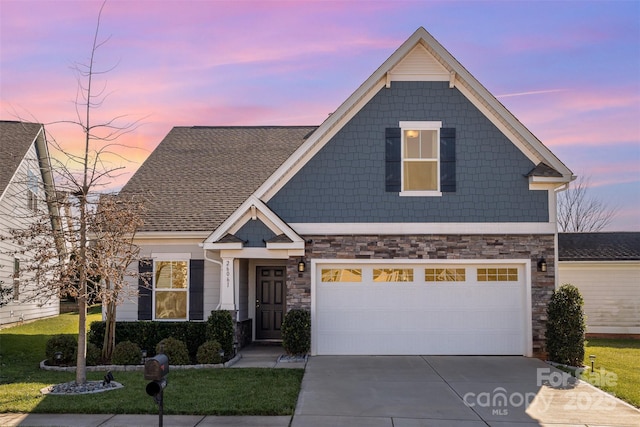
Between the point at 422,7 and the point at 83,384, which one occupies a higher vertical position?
the point at 422,7

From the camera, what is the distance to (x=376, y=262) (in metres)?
15.4

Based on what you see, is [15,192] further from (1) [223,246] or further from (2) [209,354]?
(2) [209,354]

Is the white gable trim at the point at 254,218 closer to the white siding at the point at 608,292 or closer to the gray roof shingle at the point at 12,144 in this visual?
the gray roof shingle at the point at 12,144

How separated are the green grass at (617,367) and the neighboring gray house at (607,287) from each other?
33.8 inches

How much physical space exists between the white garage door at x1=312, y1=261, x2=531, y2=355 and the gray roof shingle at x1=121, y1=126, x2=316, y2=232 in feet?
13.3

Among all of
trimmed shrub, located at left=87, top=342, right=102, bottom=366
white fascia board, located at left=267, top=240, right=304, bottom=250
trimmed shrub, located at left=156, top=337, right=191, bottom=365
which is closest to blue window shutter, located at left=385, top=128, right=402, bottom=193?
white fascia board, located at left=267, top=240, right=304, bottom=250

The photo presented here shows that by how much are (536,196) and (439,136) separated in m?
2.80

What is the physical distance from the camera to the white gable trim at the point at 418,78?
49.8 ft

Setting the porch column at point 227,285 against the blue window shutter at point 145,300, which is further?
the blue window shutter at point 145,300

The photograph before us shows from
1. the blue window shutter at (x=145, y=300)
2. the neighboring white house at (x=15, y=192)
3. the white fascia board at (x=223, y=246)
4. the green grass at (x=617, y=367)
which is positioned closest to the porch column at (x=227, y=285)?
the white fascia board at (x=223, y=246)

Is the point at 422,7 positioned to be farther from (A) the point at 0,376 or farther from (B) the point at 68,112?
(A) the point at 0,376

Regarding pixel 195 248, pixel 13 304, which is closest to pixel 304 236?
pixel 195 248

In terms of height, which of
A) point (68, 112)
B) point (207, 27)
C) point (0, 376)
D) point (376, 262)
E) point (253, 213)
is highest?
point (207, 27)

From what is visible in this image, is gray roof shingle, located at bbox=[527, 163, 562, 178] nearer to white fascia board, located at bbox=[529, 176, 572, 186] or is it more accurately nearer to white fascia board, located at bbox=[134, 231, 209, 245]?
white fascia board, located at bbox=[529, 176, 572, 186]
